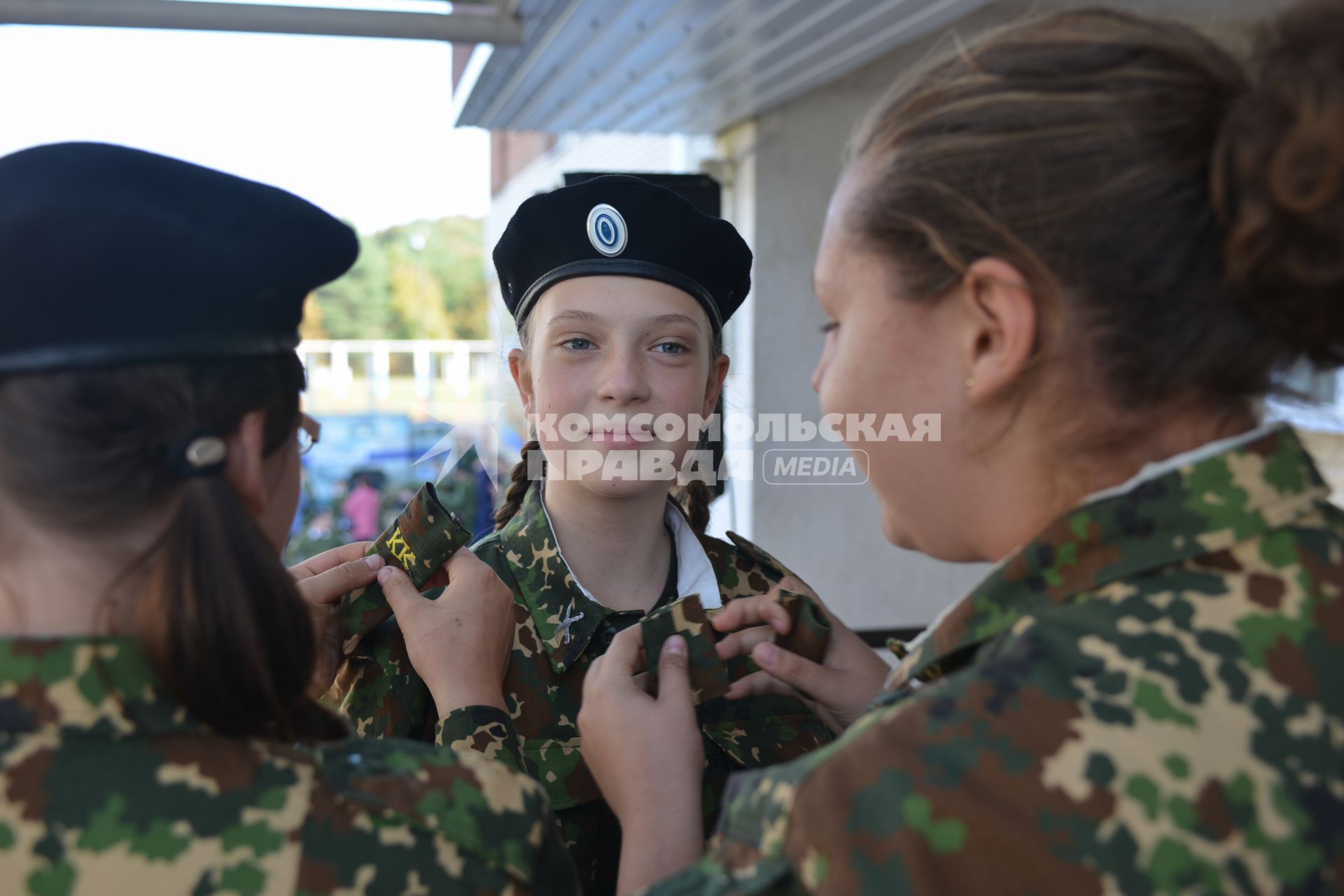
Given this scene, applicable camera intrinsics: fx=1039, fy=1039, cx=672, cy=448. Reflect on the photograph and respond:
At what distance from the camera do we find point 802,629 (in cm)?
146

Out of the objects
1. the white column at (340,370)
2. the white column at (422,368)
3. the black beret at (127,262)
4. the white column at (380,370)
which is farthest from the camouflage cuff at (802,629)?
the white column at (340,370)

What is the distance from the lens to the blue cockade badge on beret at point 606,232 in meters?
1.81

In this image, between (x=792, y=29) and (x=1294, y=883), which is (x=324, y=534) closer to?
(x=792, y=29)

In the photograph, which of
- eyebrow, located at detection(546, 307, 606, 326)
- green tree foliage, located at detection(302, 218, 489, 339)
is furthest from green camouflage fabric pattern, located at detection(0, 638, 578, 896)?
green tree foliage, located at detection(302, 218, 489, 339)

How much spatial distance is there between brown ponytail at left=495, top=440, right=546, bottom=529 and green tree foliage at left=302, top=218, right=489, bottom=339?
3092 centimetres

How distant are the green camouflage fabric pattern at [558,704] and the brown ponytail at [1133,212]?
95cm

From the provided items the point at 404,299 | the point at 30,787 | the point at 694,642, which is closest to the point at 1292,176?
the point at 694,642

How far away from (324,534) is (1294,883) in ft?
25.0

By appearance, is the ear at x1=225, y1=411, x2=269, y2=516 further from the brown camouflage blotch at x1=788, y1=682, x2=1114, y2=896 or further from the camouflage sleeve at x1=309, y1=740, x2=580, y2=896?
the brown camouflage blotch at x1=788, y1=682, x2=1114, y2=896

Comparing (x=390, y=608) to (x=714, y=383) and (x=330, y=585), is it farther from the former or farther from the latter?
(x=714, y=383)

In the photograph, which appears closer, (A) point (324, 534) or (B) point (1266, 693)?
(B) point (1266, 693)

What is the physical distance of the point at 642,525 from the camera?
6.28ft

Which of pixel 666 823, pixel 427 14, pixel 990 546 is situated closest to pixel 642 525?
pixel 666 823

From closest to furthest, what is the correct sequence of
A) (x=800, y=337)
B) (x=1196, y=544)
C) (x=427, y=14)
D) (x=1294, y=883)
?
(x=1294, y=883), (x=1196, y=544), (x=427, y=14), (x=800, y=337)
